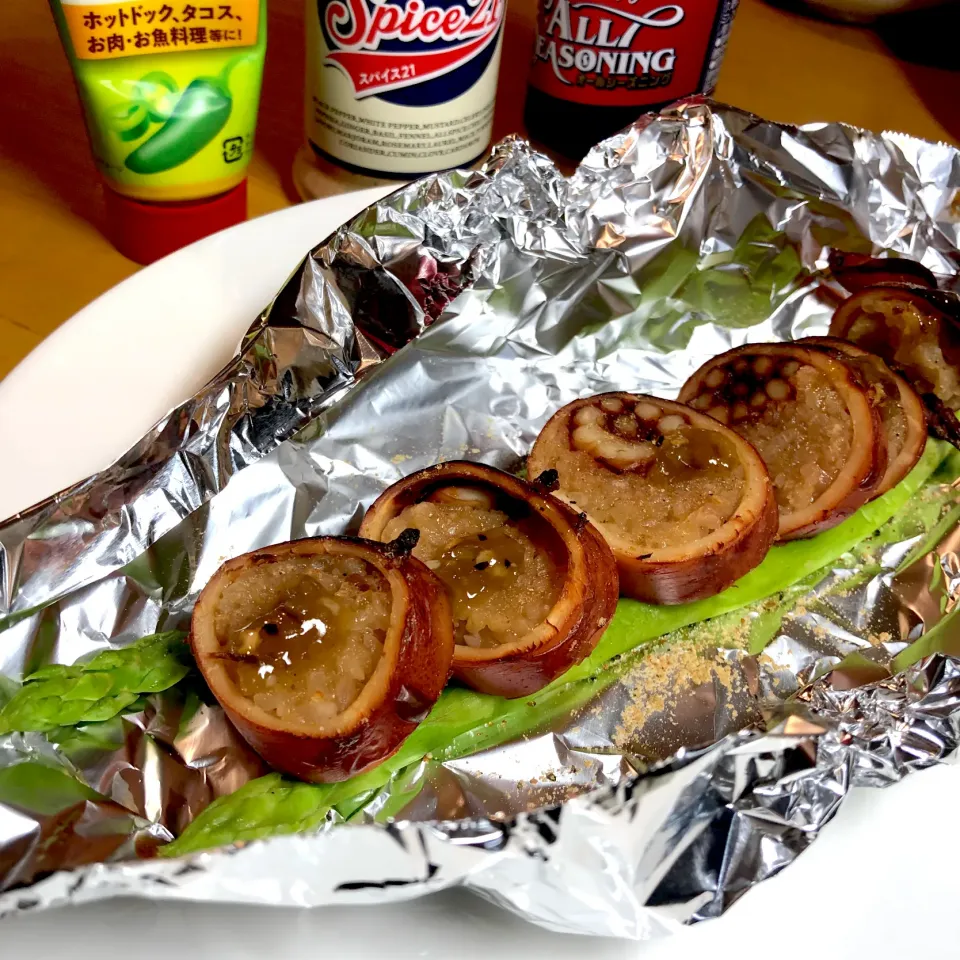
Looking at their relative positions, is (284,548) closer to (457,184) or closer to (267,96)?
(457,184)

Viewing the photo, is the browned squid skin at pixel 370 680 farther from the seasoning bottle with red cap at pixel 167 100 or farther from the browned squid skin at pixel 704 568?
the seasoning bottle with red cap at pixel 167 100

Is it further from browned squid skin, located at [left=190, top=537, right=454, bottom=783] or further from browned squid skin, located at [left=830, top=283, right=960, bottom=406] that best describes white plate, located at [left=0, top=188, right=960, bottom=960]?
browned squid skin, located at [left=830, top=283, right=960, bottom=406]

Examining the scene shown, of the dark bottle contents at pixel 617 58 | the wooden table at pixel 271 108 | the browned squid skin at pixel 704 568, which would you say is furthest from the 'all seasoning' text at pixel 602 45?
the browned squid skin at pixel 704 568

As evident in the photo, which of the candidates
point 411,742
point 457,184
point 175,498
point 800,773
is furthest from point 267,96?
point 800,773

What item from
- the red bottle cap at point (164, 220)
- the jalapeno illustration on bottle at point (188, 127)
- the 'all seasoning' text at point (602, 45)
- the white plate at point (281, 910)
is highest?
the 'all seasoning' text at point (602, 45)

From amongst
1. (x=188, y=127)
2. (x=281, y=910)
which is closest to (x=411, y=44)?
(x=188, y=127)

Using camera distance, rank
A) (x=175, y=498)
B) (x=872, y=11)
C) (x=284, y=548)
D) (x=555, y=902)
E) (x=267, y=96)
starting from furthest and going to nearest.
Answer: (x=872, y=11)
(x=267, y=96)
(x=175, y=498)
(x=284, y=548)
(x=555, y=902)

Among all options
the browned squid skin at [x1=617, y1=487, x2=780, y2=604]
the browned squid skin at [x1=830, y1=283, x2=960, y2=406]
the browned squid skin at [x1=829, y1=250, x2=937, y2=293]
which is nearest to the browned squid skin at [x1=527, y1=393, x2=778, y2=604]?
the browned squid skin at [x1=617, y1=487, x2=780, y2=604]
